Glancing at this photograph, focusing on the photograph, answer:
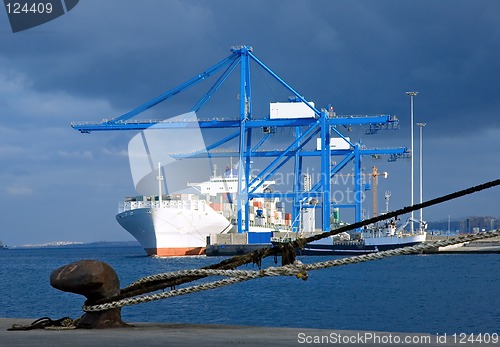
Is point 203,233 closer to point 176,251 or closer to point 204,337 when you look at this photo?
point 176,251

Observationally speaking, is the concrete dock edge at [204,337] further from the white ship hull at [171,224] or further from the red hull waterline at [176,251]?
the red hull waterline at [176,251]

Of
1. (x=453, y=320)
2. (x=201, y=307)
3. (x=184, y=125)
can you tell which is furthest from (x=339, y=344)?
(x=184, y=125)

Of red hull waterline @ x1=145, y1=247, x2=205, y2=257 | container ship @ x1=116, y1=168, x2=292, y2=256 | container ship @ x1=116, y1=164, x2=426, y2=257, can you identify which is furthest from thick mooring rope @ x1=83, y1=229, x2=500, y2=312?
red hull waterline @ x1=145, y1=247, x2=205, y2=257

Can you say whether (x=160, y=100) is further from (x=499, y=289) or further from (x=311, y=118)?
(x=499, y=289)

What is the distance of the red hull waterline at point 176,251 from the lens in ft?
254

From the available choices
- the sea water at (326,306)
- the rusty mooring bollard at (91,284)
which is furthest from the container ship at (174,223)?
the rusty mooring bollard at (91,284)

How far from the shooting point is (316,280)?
142 feet

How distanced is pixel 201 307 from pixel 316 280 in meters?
18.2

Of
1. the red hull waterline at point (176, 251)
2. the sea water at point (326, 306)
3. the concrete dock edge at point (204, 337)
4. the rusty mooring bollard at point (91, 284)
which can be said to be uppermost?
the rusty mooring bollard at point (91, 284)

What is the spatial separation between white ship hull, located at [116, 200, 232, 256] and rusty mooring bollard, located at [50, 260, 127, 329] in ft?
222

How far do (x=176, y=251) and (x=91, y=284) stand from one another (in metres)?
71.0

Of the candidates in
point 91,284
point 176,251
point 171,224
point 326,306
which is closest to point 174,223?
point 171,224

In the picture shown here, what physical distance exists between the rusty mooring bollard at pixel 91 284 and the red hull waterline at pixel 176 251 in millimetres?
69885

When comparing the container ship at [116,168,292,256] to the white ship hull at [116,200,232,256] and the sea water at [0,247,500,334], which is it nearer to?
the white ship hull at [116,200,232,256]
